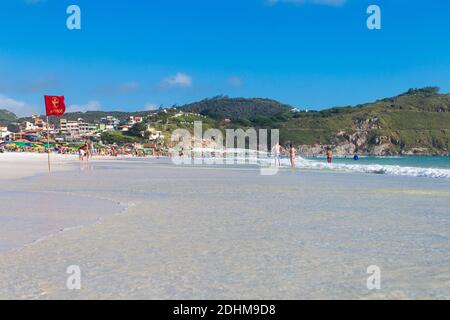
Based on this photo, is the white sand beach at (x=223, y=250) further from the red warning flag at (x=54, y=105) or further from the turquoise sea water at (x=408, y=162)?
the turquoise sea water at (x=408, y=162)

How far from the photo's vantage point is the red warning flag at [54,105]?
2636 cm

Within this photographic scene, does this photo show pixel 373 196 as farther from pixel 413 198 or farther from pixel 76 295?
pixel 76 295

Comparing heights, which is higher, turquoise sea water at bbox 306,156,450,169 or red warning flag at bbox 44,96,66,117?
red warning flag at bbox 44,96,66,117

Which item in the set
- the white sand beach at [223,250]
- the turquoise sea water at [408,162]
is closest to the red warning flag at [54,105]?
the white sand beach at [223,250]

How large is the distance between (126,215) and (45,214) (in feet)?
4.92

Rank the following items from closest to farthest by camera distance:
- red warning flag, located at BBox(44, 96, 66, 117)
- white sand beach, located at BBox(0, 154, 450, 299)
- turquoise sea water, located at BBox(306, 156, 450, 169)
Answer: white sand beach, located at BBox(0, 154, 450, 299) < red warning flag, located at BBox(44, 96, 66, 117) < turquoise sea water, located at BBox(306, 156, 450, 169)

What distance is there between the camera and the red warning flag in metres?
26.4

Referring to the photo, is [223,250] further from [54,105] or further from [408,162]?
[408,162]

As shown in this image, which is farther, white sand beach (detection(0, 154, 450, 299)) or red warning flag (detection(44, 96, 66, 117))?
red warning flag (detection(44, 96, 66, 117))

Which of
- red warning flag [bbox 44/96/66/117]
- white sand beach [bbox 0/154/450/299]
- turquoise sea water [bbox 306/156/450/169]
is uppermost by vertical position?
red warning flag [bbox 44/96/66/117]

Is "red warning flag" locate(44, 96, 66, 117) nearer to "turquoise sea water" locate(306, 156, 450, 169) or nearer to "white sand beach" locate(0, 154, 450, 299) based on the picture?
"white sand beach" locate(0, 154, 450, 299)

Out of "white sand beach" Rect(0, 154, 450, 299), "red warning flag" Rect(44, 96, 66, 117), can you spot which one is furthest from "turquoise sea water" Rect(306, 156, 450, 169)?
"white sand beach" Rect(0, 154, 450, 299)

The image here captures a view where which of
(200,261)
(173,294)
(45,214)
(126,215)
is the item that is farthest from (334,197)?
(173,294)

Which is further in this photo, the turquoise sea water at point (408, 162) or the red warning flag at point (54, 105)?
the turquoise sea water at point (408, 162)
